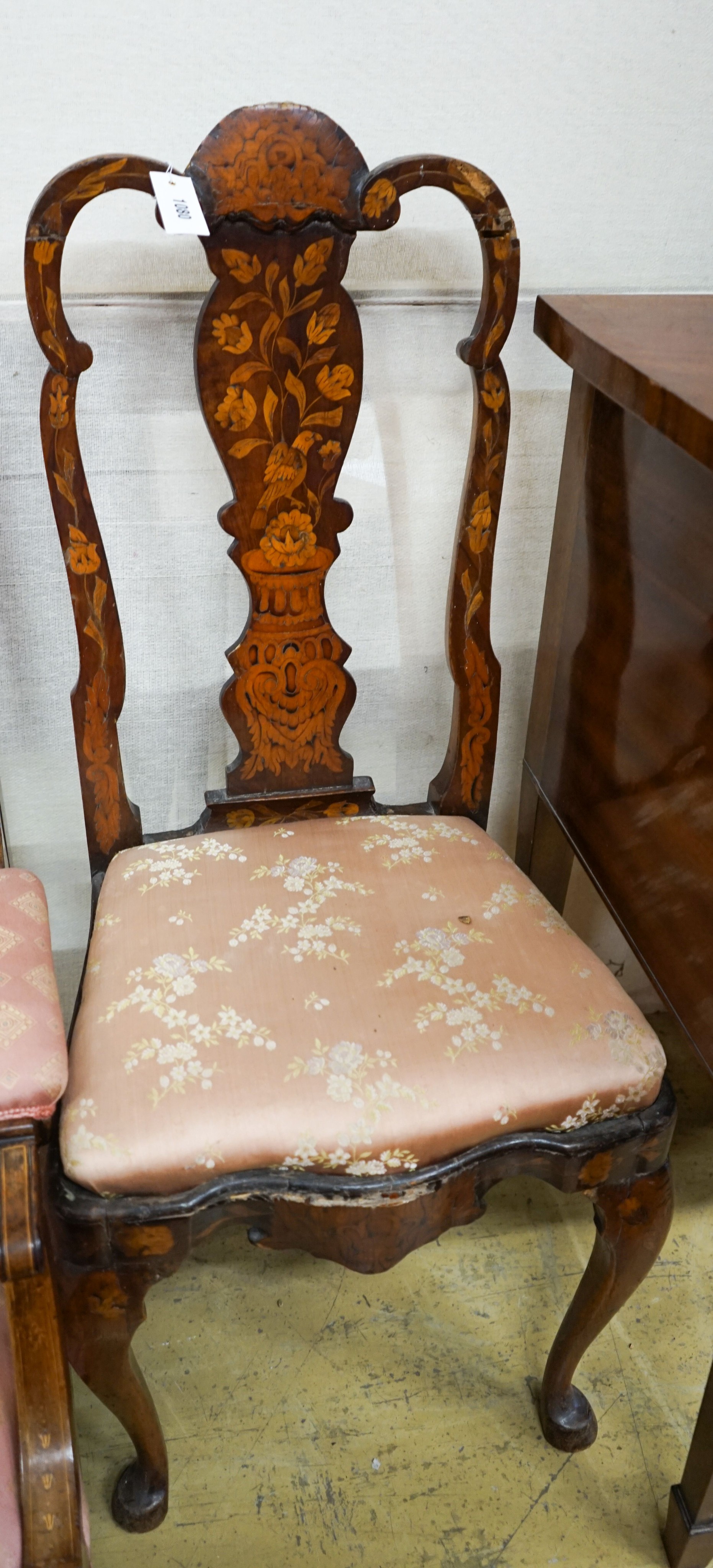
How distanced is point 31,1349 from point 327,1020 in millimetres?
308

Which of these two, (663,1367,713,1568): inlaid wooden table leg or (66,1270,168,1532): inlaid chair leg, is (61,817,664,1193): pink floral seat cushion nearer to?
(66,1270,168,1532): inlaid chair leg

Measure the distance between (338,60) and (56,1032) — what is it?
0.83 meters

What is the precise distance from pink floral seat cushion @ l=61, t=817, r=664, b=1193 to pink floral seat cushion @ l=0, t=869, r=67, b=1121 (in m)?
0.10

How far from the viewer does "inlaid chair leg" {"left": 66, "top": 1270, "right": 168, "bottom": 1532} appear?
2.87 ft

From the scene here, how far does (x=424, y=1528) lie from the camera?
106 cm

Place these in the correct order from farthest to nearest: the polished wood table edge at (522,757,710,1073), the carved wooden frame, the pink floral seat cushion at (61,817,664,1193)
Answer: the polished wood table edge at (522,757,710,1073), the pink floral seat cushion at (61,817,664,1193), the carved wooden frame

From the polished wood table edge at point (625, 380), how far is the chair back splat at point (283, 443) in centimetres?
6

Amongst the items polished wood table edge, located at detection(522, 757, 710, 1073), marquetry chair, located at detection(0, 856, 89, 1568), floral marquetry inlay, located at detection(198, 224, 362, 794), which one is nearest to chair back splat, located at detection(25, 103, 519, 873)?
floral marquetry inlay, located at detection(198, 224, 362, 794)

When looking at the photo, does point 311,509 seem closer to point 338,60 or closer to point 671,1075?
point 338,60

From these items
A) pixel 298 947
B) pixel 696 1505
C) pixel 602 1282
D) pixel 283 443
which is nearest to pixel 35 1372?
pixel 298 947

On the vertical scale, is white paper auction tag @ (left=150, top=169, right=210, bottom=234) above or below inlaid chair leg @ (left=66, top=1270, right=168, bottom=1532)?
above

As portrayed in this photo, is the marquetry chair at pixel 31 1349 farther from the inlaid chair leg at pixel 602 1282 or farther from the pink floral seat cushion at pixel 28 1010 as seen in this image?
the inlaid chair leg at pixel 602 1282

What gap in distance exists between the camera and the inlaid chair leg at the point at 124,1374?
2.87 feet

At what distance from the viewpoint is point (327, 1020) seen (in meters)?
0.90
